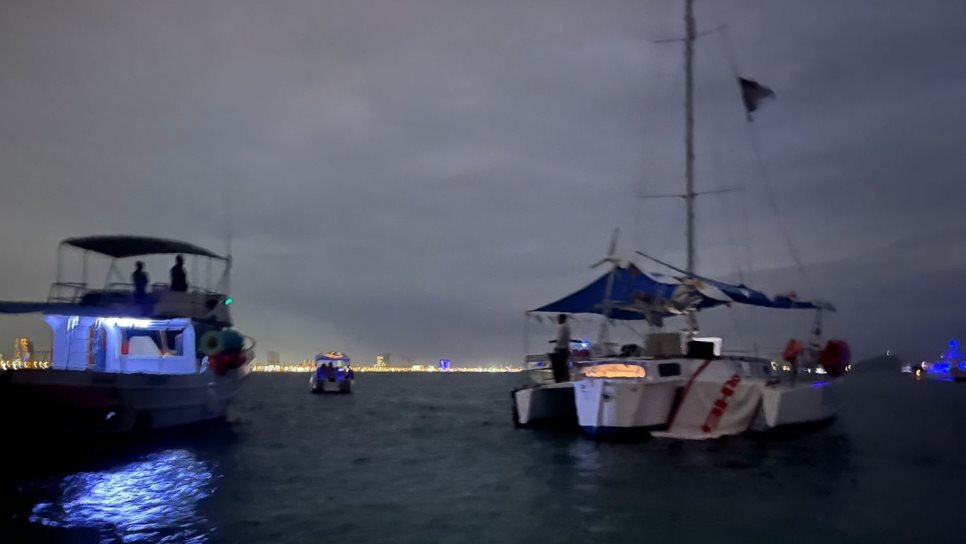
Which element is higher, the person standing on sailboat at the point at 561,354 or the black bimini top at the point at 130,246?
the black bimini top at the point at 130,246

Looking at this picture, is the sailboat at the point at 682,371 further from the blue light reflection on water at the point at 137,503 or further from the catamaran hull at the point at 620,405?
the blue light reflection on water at the point at 137,503

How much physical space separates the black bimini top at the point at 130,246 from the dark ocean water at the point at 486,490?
6794mm

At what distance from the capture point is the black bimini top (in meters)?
25.7

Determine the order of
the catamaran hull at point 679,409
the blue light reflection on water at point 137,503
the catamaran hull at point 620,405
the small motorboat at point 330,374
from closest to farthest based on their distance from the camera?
1. the blue light reflection on water at point 137,503
2. the catamaran hull at point 620,405
3. the catamaran hull at point 679,409
4. the small motorboat at point 330,374

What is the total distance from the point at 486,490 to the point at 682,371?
9112 mm

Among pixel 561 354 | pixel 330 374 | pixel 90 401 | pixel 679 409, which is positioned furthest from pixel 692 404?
pixel 330 374

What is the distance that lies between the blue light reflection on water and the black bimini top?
9829mm

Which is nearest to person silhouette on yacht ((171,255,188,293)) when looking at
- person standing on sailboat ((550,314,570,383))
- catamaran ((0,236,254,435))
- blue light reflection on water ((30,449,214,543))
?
catamaran ((0,236,254,435))

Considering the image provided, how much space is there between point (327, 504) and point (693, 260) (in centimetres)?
2016

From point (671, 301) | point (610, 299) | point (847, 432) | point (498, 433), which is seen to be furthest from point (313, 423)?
point (847, 432)

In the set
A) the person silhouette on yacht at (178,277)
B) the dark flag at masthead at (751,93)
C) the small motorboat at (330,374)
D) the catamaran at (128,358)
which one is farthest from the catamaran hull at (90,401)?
the small motorboat at (330,374)

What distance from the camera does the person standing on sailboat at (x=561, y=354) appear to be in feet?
87.5

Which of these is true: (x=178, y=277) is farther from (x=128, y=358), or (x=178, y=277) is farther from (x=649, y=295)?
(x=649, y=295)

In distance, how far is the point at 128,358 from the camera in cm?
2578
